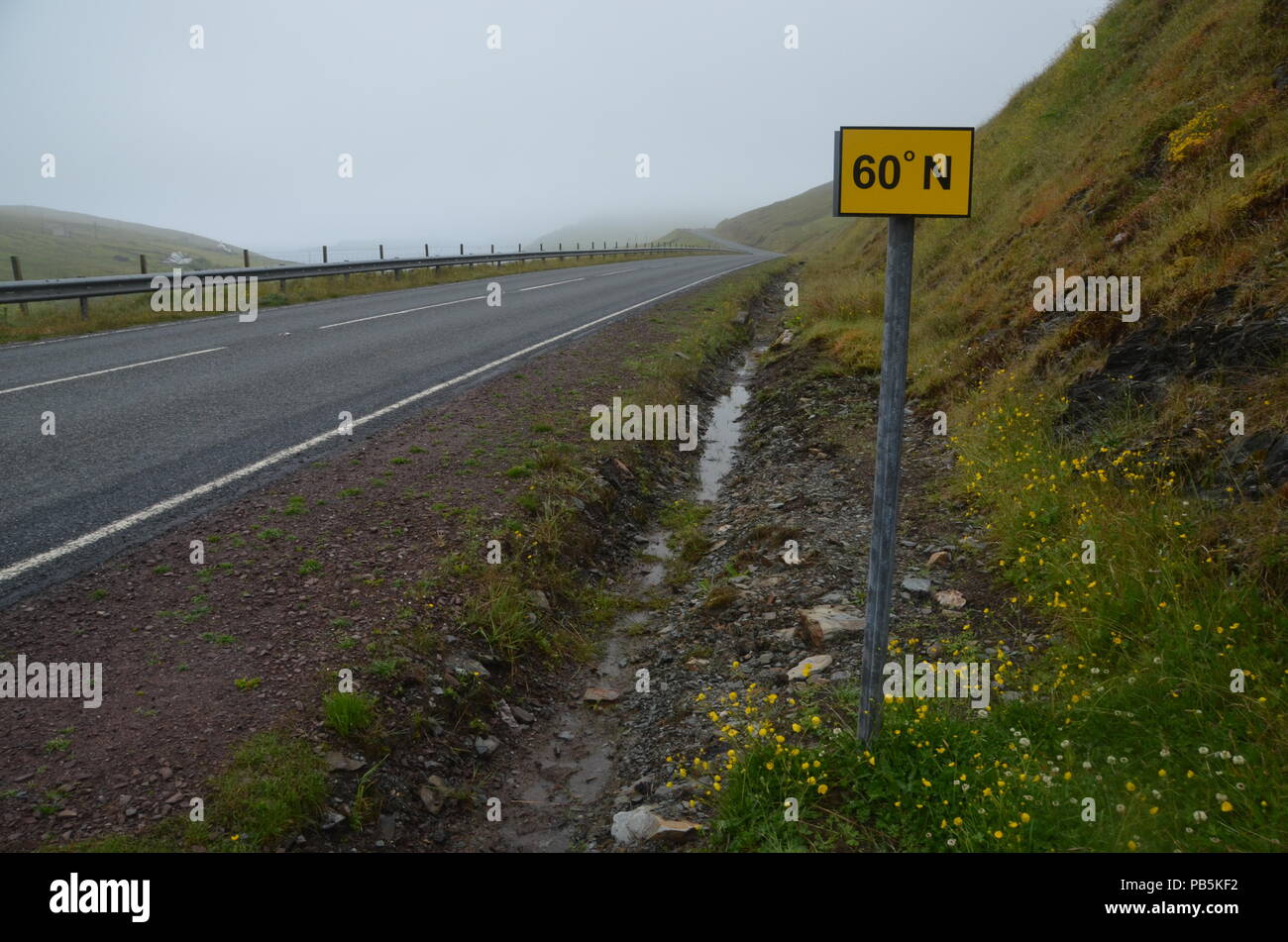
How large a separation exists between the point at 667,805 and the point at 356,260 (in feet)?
75.8

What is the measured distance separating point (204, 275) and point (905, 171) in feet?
60.1

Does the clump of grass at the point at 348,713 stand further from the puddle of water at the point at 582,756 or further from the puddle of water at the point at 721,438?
the puddle of water at the point at 721,438

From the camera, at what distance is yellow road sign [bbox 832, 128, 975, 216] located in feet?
8.96

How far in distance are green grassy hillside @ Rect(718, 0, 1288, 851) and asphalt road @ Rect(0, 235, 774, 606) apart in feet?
14.8

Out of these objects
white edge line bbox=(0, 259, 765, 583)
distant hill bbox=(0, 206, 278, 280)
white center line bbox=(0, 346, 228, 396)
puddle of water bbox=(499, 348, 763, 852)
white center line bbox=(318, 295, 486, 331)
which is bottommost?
puddle of water bbox=(499, 348, 763, 852)

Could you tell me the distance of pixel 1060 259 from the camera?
8.79 m

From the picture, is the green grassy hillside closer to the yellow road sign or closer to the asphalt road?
the yellow road sign

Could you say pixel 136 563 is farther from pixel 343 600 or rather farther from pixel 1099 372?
pixel 1099 372

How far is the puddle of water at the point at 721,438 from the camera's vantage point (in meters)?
8.63

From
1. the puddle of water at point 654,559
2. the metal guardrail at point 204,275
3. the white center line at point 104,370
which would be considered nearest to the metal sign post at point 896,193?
the puddle of water at point 654,559

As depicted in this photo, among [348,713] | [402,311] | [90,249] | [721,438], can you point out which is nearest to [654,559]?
[348,713]

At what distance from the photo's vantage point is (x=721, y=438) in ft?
33.5

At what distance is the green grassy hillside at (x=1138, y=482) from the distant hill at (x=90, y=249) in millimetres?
59729

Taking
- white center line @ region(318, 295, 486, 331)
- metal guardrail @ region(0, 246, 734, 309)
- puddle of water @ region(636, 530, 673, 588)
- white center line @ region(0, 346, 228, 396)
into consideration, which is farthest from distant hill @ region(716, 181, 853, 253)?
puddle of water @ region(636, 530, 673, 588)
